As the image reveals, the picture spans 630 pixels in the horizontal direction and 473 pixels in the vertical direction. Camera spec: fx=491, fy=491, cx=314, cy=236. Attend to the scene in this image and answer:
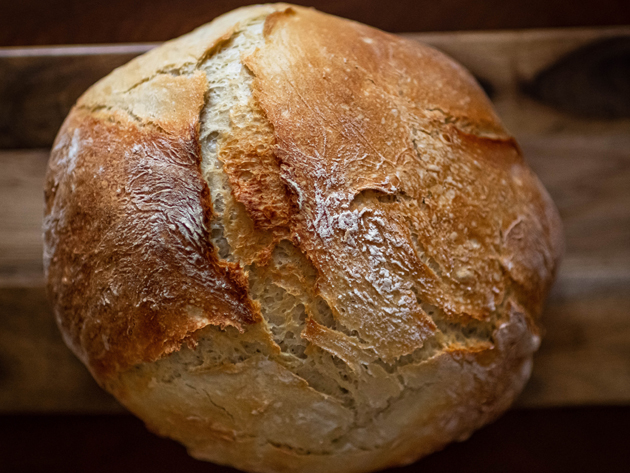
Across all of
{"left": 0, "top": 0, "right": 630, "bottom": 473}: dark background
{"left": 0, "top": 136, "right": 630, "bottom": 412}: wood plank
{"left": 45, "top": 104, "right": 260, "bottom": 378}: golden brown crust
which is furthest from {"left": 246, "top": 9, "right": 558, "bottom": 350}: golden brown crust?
{"left": 0, "top": 0, "right": 630, "bottom": 473}: dark background

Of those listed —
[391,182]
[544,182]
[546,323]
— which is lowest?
[546,323]

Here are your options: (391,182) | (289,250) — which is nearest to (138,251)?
(289,250)

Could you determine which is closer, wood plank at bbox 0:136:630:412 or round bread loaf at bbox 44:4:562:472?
round bread loaf at bbox 44:4:562:472

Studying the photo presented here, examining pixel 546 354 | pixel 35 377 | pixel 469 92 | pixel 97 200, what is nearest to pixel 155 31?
pixel 97 200

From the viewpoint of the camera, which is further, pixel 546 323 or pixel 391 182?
pixel 546 323

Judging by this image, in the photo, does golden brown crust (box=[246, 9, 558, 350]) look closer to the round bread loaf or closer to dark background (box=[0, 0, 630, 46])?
the round bread loaf

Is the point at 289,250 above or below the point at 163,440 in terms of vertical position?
above

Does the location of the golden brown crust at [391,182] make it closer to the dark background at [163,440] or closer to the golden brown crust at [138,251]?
the golden brown crust at [138,251]

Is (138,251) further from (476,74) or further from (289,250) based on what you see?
(476,74)
